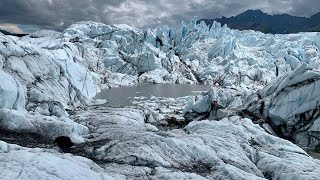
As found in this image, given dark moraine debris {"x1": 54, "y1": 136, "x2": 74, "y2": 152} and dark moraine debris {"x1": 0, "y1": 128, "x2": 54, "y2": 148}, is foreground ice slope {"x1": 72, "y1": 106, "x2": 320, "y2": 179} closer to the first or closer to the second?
dark moraine debris {"x1": 54, "y1": 136, "x2": 74, "y2": 152}

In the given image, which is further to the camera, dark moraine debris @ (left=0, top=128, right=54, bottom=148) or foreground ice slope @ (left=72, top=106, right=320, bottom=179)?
dark moraine debris @ (left=0, top=128, right=54, bottom=148)

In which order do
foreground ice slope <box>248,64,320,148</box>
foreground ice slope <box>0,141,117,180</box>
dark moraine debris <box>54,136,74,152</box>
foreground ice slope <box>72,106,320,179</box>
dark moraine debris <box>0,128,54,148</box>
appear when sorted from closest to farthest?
1. foreground ice slope <box>0,141,117,180</box>
2. foreground ice slope <box>72,106,320,179</box>
3. dark moraine debris <box>0,128,54,148</box>
4. dark moraine debris <box>54,136,74,152</box>
5. foreground ice slope <box>248,64,320,148</box>

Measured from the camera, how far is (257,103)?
36156 millimetres

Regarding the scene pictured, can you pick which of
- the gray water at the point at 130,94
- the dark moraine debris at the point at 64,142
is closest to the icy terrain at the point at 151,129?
the dark moraine debris at the point at 64,142

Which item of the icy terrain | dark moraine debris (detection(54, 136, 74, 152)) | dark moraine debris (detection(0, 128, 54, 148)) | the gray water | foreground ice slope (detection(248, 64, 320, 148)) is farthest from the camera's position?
the gray water

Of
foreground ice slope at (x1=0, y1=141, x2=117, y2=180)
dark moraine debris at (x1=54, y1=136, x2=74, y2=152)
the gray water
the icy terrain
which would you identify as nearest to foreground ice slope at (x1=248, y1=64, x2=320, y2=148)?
the icy terrain

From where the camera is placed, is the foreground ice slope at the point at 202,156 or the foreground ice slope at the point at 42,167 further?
the foreground ice slope at the point at 202,156

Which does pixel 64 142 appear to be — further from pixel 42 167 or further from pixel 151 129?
pixel 151 129

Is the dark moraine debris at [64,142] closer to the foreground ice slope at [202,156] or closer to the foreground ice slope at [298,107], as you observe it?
the foreground ice slope at [202,156]

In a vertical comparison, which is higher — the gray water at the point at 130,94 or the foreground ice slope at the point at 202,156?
the foreground ice slope at the point at 202,156

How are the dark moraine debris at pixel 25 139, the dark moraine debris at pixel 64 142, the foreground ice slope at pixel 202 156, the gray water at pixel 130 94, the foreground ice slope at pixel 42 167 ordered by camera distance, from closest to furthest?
the foreground ice slope at pixel 42 167 → the foreground ice slope at pixel 202 156 → the dark moraine debris at pixel 25 139 → the dark moraine debris at pixel 64 142 → the gray water at pixel 130 94

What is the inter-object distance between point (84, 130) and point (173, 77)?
72.1 metres

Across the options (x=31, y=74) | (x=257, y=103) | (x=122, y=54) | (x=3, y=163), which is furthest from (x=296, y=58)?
(x=3, y=163)

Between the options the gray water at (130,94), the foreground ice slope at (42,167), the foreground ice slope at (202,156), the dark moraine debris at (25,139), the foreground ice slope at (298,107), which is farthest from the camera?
the gray water at (130,94)
